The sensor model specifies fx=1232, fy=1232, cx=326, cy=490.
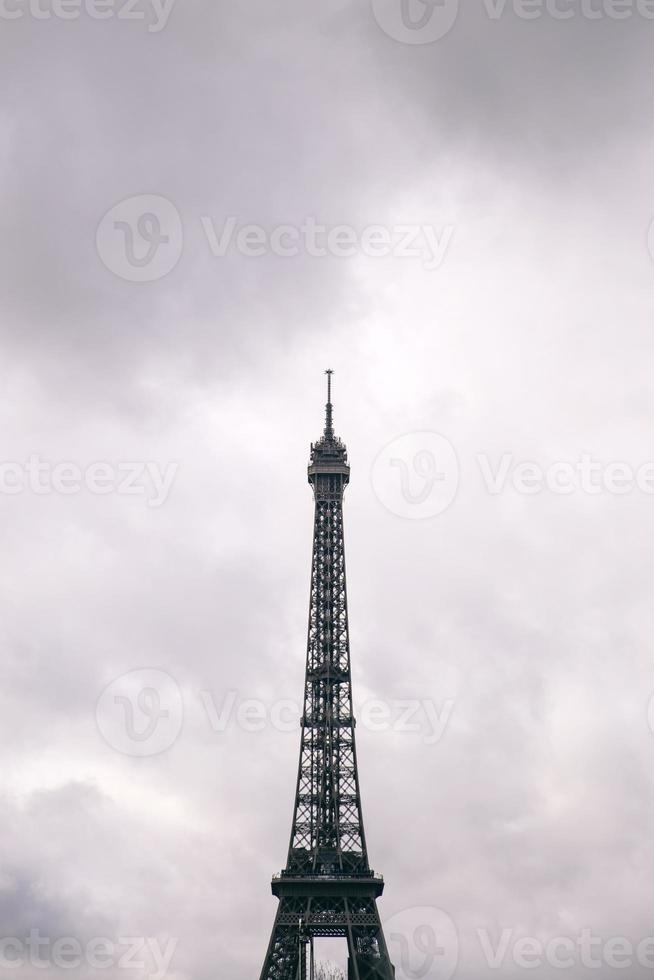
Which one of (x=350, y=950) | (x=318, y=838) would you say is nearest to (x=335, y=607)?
(x=318, y=838)

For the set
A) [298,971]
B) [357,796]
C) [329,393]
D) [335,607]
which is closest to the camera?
[298,971]

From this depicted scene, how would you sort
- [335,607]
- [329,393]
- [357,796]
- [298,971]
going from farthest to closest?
[329,393], [335,607], [357,796], [298,971]

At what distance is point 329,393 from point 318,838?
65257 millimetres

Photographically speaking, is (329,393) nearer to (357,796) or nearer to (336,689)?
(336,689)

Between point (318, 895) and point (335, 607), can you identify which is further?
point (335, 607)

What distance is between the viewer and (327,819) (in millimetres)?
Answer: 158875

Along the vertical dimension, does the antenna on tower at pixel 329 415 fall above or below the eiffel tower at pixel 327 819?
above

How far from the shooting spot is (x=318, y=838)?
15688cm

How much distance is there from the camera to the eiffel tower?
151000 millimetres

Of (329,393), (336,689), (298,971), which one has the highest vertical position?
(329,393)

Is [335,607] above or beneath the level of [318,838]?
above

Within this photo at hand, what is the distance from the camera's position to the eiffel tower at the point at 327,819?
151000mm

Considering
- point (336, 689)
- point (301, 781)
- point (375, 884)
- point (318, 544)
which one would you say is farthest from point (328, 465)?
point (375, 884)

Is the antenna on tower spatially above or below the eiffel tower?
above
